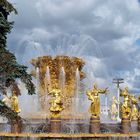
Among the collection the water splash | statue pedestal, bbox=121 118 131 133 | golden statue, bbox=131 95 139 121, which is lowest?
statue pedestal, bbox=121 118 131 133

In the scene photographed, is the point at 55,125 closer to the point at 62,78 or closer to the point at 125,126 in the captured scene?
the point at 125,126

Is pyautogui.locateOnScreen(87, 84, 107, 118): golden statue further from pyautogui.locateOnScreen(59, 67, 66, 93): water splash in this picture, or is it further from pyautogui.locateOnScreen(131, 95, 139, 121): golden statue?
pyautogui.locateOnScreen(131, 95, 139, 121): golden statue

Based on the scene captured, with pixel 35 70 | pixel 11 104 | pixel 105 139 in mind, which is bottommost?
pixel 105 139

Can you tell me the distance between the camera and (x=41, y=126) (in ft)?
64.0

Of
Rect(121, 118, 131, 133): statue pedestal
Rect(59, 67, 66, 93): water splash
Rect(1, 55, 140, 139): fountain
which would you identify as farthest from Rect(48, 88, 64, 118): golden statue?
Rect(121, 118, 131, 133): statue pedestal

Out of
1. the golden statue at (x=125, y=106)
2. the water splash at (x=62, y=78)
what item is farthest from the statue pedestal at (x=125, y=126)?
the water splash at (x=62, y=78)

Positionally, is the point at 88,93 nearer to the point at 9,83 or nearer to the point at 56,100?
the point at 56,100

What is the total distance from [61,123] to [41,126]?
0.94 m

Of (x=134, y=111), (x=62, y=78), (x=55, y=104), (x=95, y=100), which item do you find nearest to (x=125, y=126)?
(x=95, y=100)

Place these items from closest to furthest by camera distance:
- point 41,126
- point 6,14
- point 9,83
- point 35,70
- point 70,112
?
1. point 9,83
2. point 6,14
3. point 41,126
4. point 70,112
5. point 35,70

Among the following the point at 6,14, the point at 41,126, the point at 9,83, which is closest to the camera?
the point at 9,83

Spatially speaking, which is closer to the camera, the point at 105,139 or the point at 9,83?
the point at 9,83

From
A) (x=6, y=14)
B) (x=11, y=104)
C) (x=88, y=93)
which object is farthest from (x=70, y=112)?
(x=6, y=14)

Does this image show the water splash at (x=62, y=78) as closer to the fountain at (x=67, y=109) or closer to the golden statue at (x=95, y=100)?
the fountain at (x=67, y=109)
